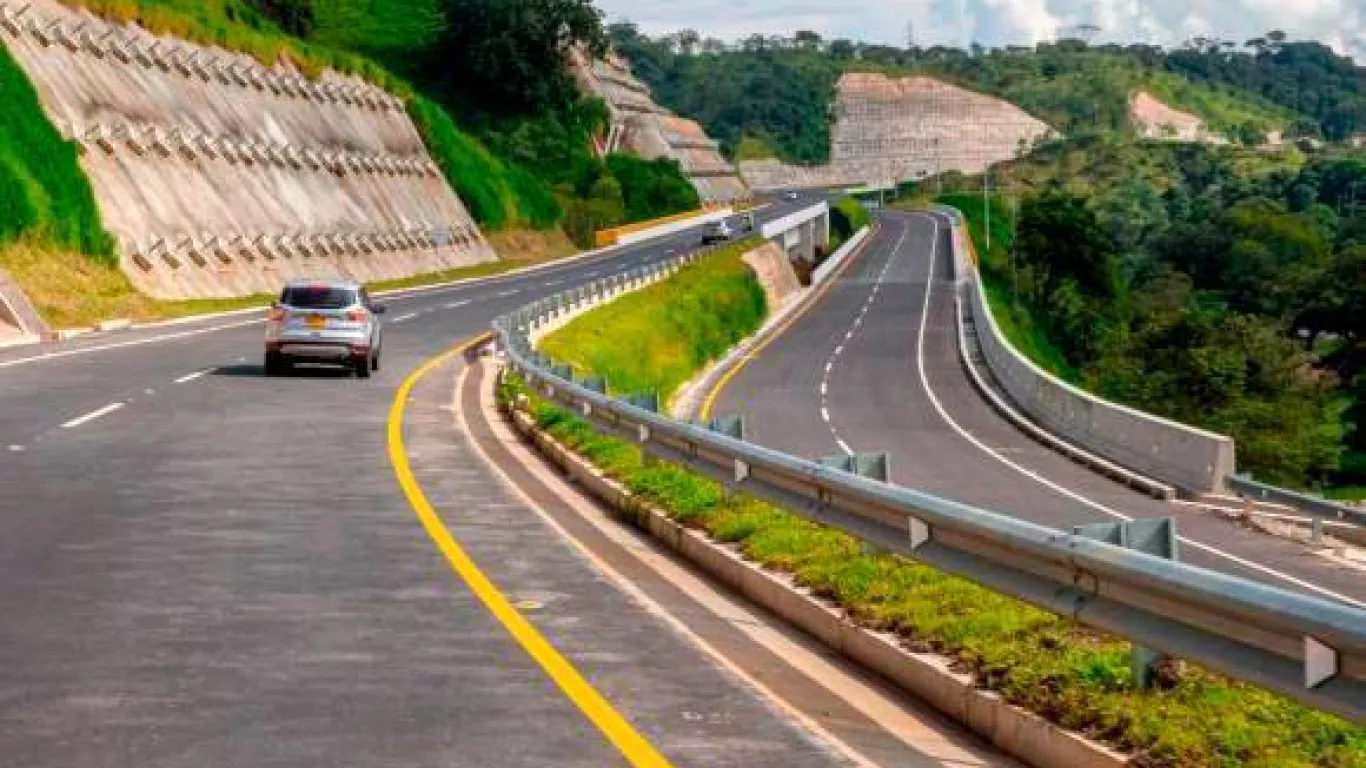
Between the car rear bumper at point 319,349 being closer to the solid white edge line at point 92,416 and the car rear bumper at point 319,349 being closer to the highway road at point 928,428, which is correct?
the solid white edge line at point 92,416

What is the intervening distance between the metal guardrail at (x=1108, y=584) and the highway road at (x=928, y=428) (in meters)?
11.7

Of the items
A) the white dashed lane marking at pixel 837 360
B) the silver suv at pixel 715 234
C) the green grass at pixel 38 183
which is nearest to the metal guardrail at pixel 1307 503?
the white dashed lane marking at pixel 837 360

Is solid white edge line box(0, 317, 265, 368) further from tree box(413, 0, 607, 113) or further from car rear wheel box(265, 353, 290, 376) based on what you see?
tree box(413, 0, 607, 113)

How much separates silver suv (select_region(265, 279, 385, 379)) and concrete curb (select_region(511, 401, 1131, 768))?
17670 mm

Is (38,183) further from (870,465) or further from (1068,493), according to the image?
(870,465)

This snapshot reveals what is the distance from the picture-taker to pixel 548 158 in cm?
13600

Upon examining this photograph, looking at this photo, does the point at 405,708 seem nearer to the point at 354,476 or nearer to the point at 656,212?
the point at 354,476

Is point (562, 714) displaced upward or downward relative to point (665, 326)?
upward

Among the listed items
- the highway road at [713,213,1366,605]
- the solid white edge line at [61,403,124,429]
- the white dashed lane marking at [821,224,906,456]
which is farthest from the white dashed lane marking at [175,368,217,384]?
the highway road at [713,213,1366,605]

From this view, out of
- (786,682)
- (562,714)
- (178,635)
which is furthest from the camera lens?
(178,635)

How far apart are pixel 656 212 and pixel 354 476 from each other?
13521cm

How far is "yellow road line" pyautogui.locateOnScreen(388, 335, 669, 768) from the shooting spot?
8.38 meters

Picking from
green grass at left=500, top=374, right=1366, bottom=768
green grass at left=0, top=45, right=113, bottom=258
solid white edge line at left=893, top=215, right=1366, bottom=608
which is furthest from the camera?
green grass at left=0, top=45, right=113, bottom=258

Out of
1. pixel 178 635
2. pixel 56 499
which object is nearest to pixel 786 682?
pixel 178 635
